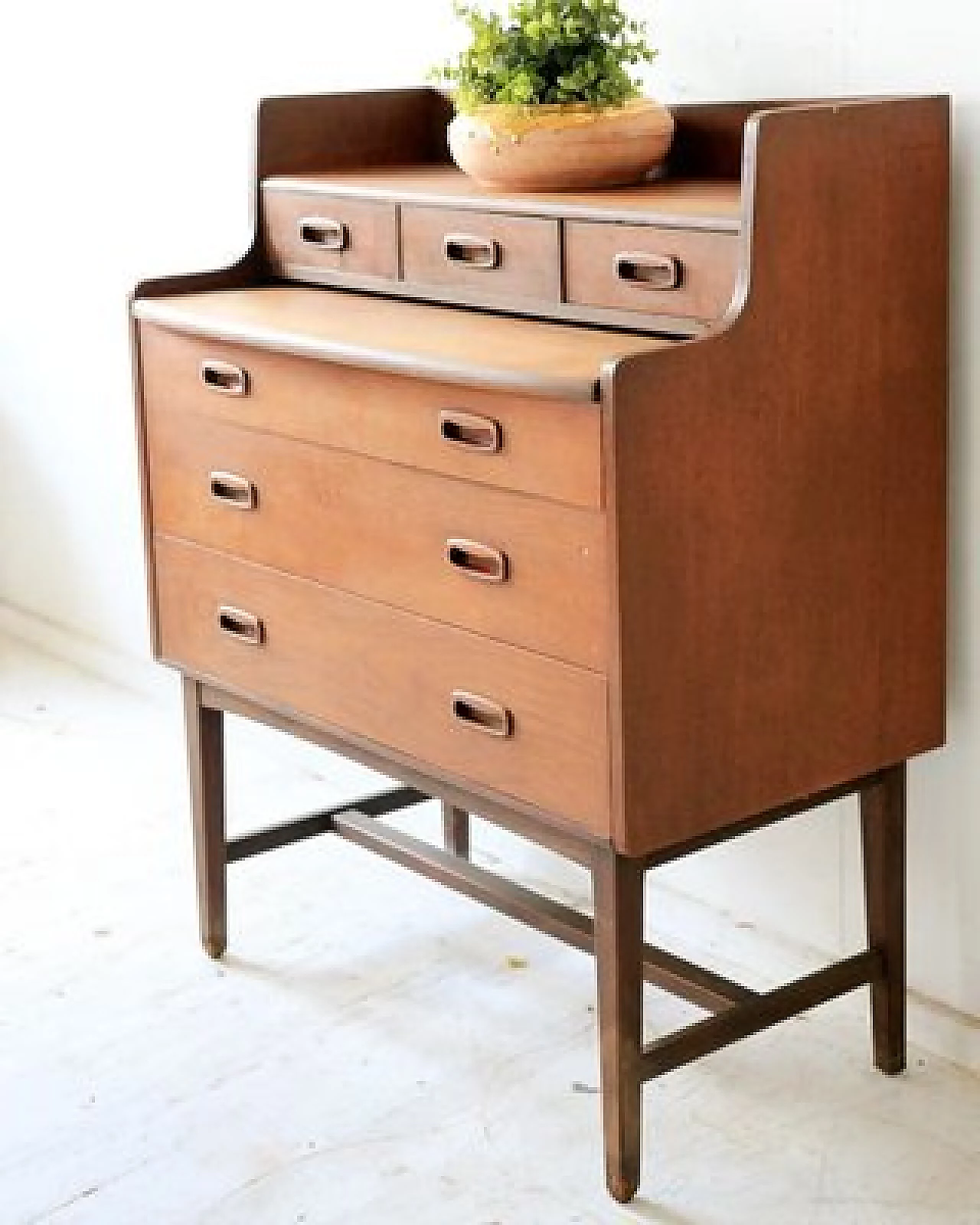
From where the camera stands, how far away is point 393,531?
274 cm

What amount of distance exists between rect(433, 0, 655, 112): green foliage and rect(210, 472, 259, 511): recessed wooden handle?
0.61 metres

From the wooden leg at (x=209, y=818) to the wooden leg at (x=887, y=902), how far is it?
1.01 metres

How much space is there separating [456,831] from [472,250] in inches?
44.9

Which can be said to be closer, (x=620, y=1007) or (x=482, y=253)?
(x=620, y=1007)

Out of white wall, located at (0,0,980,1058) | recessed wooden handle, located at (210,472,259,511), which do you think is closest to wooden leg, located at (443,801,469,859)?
white wall, located at (0,0,980,1058)

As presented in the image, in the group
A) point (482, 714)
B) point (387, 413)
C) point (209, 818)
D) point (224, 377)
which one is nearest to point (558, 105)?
point (387, 413)

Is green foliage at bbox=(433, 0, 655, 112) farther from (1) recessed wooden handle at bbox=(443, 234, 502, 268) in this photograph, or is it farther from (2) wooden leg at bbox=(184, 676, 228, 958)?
(2) wooden leg at bbox=(184, 676, 228, 958)

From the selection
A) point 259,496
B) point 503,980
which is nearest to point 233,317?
point 259,496

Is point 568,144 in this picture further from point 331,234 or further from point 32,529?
point 32,529

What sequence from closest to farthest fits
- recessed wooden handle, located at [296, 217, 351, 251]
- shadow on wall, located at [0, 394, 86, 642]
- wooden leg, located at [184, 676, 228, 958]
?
1. recessed wooden handle, located at [296, 217, 351, 251]
2. wooden leg, located at [184, 676, 228, 958]
3. shadow on wall, located at [0, 394, 86, 642]

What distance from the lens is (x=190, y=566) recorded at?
10.4 ft

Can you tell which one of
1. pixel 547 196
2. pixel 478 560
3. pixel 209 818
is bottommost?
pixel 209 818

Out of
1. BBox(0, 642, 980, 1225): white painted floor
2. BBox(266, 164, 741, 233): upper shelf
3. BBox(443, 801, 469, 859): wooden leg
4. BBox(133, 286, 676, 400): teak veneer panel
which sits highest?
BBox(266, 164, 741, 233): upper shelf

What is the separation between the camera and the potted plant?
2812 millimetres
